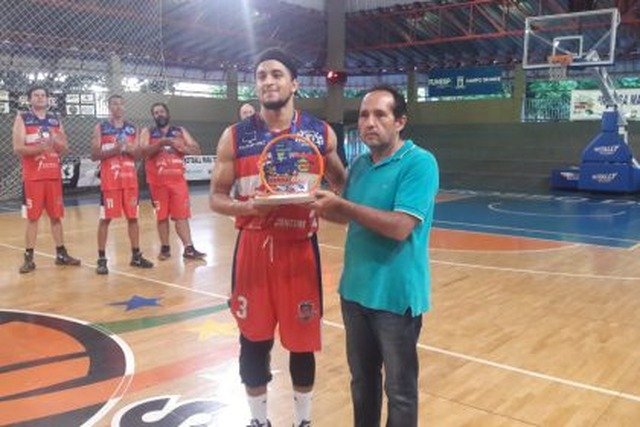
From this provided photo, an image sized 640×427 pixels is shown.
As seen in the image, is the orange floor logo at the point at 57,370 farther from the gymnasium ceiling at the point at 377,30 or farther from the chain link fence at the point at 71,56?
the gymnasium ceiling at the point at 377,30

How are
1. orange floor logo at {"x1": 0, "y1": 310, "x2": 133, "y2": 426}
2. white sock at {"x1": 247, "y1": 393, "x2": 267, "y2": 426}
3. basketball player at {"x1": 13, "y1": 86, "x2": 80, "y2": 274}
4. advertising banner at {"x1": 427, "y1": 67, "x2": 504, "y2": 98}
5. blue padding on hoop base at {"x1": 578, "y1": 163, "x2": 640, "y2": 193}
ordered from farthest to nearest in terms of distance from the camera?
advertising banner at {"x1": 427, "y1": 67, "x2": 504, "y2": 98}
blue padding on hoop base at {"x1": 578, "y1": 163, "x2": 640, "y2": 193}
basketball player at {"x1": 13, "y1": 86, "x2": 80, "y2": 274}
orange floor logo at {"x1": 0, "y1": 310, "x2": 133, "y2": 426}
white sock at {"x1": 247, "y1": 393, "x2": 267, "y2": 426}

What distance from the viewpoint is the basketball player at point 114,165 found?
638 cm

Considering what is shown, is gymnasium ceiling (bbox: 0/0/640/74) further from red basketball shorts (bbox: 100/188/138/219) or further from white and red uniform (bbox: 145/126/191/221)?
red basketball shorts (bbox: 100/188/138/219)

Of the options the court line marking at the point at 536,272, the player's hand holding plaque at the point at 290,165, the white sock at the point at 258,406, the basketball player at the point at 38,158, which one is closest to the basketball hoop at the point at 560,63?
the court line marking at the point at 536,272

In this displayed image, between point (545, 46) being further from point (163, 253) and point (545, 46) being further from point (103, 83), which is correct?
point (163, 253)

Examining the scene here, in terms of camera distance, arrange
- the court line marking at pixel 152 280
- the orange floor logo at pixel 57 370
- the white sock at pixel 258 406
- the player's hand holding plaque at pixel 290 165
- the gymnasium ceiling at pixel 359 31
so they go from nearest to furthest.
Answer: the player's hand holding plaque at pixel 290 165, the white sock at pixel 258 406, the orange floor logo at pixel 57 370, the court line marking at pixel 152 280, the gymnasium ceiling at pixel 359 31

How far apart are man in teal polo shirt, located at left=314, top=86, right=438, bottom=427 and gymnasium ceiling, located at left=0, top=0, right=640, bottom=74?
13.0 metres

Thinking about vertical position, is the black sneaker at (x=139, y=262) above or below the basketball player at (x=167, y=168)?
below

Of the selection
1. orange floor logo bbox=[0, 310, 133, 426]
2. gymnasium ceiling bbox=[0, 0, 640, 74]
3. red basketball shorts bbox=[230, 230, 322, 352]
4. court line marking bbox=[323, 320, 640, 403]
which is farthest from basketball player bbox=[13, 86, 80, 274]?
gymnasium ceiling bbox=[0, 0, 640, 74]

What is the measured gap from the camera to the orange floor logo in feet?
10.4

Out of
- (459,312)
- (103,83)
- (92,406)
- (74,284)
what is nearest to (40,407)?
(92,406)

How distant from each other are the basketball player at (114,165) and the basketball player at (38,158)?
0.41 meters

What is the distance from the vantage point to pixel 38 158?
20.6 feet

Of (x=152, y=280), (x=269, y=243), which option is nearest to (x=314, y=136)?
(x=269, y=243)
